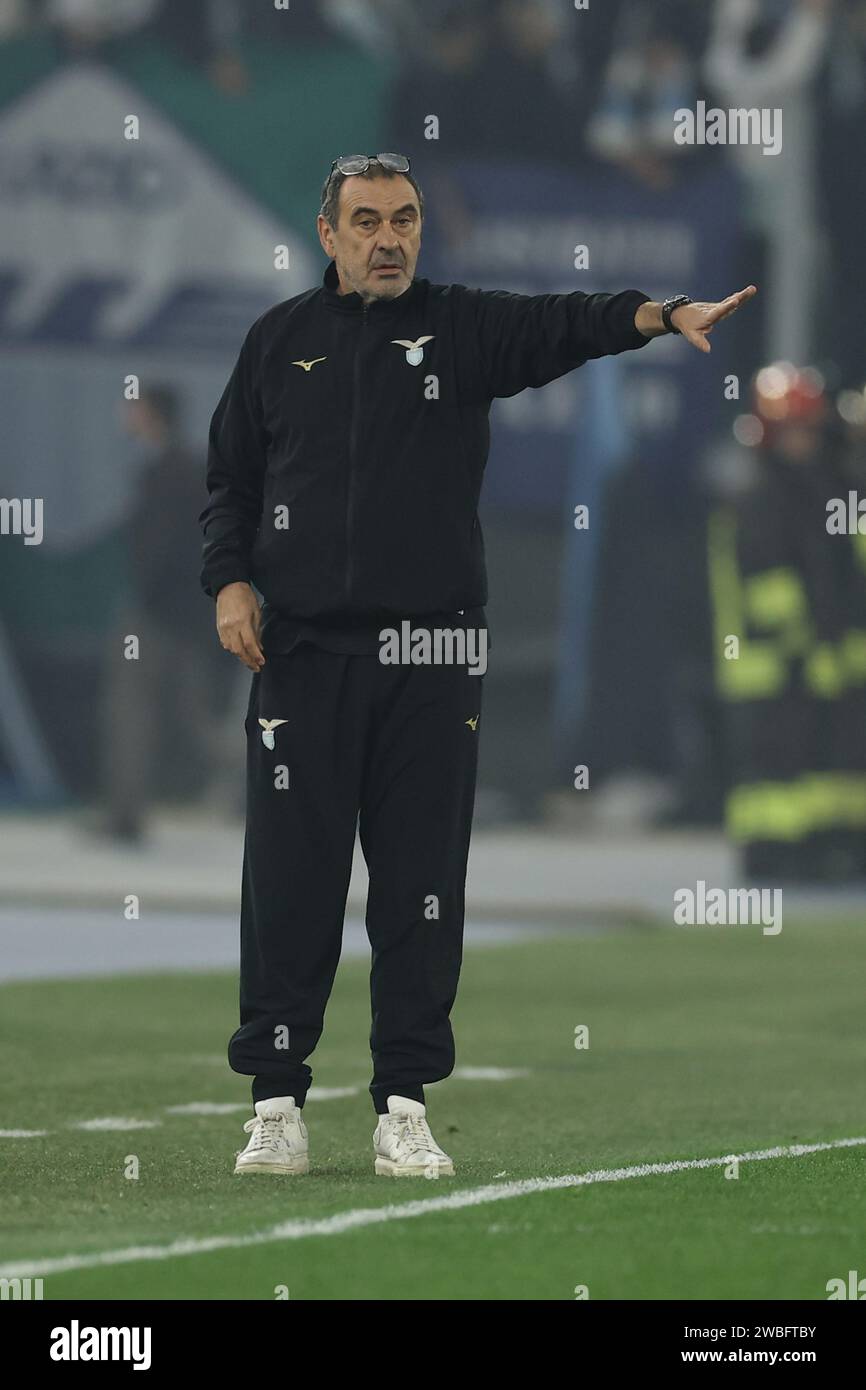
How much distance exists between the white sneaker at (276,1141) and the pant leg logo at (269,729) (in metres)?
0.75

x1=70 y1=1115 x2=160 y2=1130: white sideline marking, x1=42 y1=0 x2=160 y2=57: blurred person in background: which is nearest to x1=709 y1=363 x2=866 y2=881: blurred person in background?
x1=42 y1=0 x2=160 y2=57: blurred person in background

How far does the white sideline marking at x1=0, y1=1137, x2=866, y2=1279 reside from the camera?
5492 millimetres

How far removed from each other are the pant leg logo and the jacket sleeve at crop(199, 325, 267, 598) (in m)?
0.32

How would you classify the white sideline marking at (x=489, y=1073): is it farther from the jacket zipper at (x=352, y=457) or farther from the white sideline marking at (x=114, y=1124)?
the jacket zipper at (x=352, y=457)

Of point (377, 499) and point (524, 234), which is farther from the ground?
point (524, 234)

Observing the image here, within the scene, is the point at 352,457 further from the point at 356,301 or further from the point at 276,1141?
the point at 276,1141

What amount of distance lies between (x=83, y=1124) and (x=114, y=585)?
12.6 meters

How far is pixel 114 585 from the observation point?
20.4m

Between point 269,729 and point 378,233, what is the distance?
1.07 metres

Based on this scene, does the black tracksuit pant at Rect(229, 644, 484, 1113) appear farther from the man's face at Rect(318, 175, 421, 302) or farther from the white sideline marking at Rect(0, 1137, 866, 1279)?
the man's face at Rect(318, 175, 421, 302)

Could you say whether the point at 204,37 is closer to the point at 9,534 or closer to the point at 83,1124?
the point at 9,534

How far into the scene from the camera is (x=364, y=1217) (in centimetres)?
596
